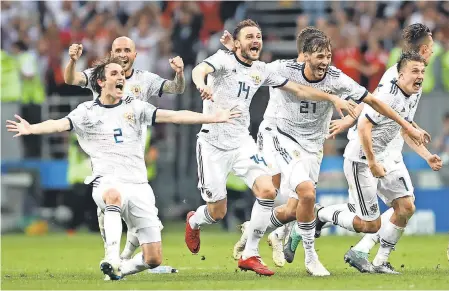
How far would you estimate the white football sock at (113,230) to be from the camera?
1169 centimetres

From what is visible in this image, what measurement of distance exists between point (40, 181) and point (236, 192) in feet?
12.9

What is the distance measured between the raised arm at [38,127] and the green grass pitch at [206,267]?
5.12ft

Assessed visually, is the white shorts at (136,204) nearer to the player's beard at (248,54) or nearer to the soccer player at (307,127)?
the soccer player at (307,127)

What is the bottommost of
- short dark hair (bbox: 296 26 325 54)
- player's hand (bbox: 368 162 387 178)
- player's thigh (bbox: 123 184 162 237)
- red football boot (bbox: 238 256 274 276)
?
red football boot (bbox: 238 256 274 276)

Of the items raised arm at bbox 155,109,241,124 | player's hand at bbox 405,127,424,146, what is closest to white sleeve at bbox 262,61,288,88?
raised arm at bbox 155,109,241,124

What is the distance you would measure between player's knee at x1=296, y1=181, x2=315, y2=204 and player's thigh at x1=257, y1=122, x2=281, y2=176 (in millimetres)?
804

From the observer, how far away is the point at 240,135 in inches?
539

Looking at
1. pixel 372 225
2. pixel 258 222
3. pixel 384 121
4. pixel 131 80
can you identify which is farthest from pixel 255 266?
pixel 131 80

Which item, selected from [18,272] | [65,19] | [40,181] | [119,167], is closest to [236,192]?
[40,181]

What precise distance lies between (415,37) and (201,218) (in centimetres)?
332

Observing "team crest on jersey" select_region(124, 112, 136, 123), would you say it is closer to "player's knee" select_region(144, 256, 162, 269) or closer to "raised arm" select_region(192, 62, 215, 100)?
"raised arm" select_region(192, 62, 215, 100)

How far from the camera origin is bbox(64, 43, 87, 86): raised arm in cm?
1300

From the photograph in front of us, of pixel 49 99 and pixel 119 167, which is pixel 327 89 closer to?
pixel 119 167

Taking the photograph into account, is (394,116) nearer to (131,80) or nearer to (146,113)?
(146,113)
